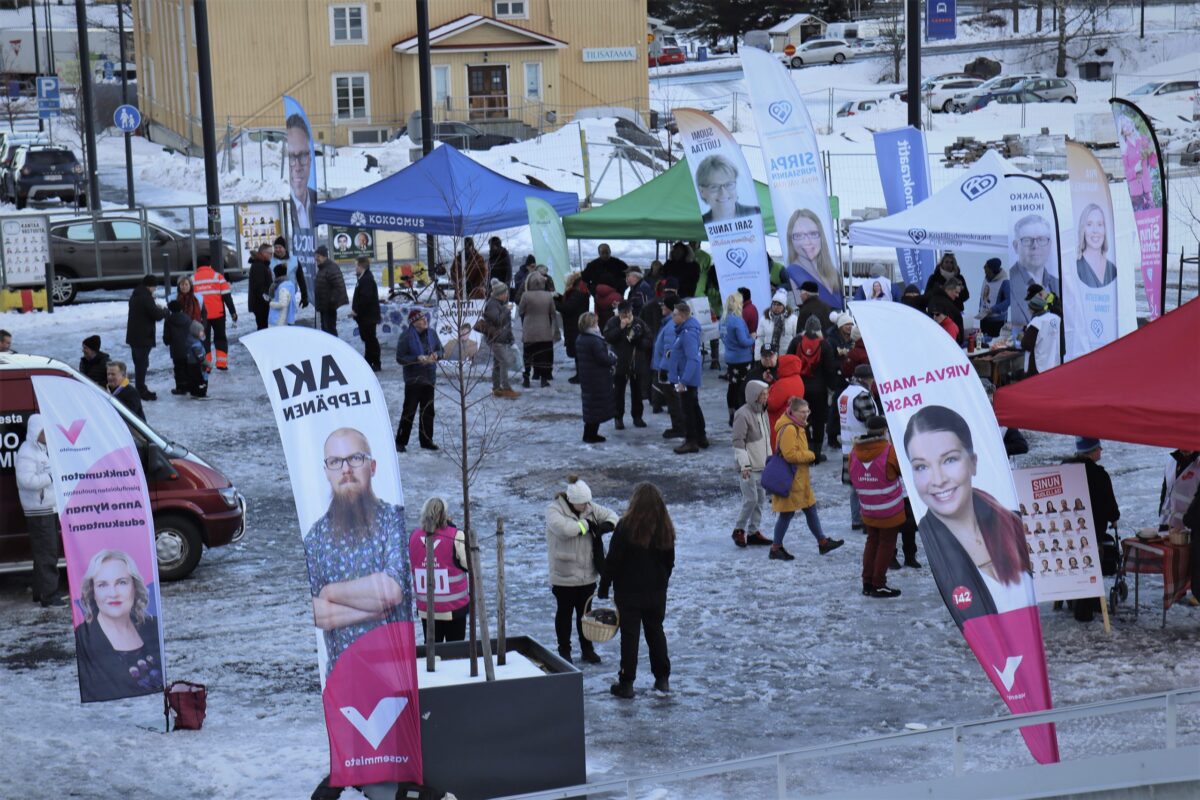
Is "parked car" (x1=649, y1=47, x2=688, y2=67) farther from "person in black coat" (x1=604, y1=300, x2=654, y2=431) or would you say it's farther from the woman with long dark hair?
the woman with long dark hair

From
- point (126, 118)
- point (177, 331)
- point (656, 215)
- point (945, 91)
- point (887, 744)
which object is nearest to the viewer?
point (887, 744)

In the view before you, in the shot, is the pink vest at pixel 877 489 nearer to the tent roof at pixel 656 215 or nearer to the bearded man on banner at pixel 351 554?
the bearded man on banner at pixel 351 554

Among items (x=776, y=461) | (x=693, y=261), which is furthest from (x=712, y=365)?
(x=776, y=461)

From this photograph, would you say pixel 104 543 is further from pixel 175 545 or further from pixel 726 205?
pixel 726 205

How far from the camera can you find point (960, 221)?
20250 millimetres

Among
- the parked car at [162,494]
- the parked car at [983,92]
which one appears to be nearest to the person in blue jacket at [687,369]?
the parked car at [162,494]

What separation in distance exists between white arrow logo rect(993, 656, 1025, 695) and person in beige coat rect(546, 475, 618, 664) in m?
3.04

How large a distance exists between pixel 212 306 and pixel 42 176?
2453cm

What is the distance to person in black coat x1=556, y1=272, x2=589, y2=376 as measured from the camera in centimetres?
2114

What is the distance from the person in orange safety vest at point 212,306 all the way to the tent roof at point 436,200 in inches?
79.9

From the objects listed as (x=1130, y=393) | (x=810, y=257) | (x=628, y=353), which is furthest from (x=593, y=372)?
(x=1130, y=393)

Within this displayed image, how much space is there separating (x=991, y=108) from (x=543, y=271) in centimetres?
3569

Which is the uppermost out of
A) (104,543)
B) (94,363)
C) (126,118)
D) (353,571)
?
(126,118)

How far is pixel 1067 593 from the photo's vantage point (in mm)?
11516
